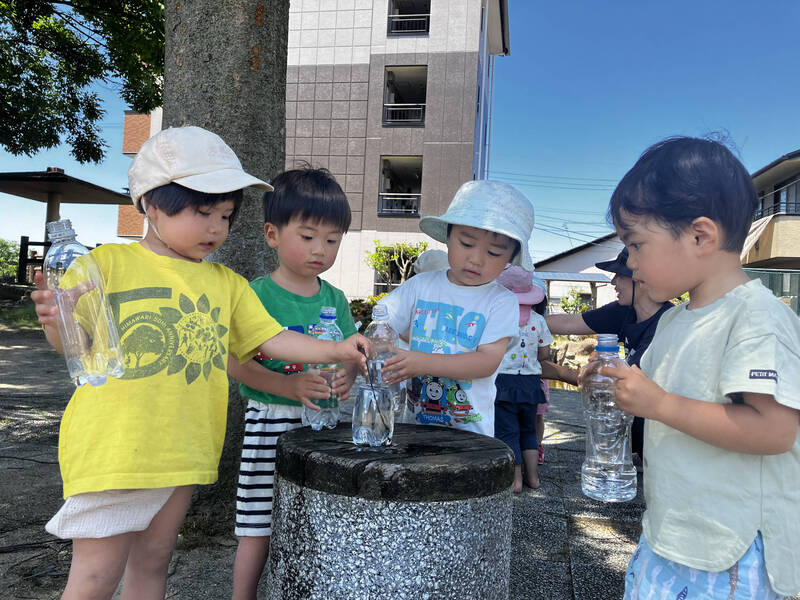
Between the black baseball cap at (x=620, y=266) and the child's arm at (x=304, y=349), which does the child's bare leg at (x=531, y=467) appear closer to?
the black baseball cap at (x=620, y=266)

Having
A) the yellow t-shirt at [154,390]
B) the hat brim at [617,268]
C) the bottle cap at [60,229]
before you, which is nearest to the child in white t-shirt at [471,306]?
the yellow t-shirt at [154,390]

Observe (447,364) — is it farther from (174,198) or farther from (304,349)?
(174,198)

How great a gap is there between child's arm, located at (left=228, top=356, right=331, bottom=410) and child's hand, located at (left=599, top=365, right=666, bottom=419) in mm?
1017

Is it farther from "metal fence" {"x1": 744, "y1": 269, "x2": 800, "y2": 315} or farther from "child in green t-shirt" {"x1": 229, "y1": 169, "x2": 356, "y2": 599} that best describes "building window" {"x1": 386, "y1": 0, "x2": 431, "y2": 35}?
"child in green t-shirt" {"x1": 229, "y1": 169, "x2": 356, "y2": 599}

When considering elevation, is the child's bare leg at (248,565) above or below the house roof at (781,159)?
below

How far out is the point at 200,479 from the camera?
1.78 meters

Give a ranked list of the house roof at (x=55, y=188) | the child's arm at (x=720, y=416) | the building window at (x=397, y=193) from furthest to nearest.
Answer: the building window at (x=397, y=193) < the house roof at (x=55, y=188) < the child's arm at (x=720, y=416)

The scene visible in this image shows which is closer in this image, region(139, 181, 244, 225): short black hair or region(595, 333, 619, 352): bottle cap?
region(595, 333, 619, 352): bottle cap

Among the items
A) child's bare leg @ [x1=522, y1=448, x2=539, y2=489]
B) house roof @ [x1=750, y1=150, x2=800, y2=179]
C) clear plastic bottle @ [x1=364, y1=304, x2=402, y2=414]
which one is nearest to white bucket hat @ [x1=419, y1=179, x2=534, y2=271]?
clear plastic bottle @ [x1=364, y1=304, x2=402, y2=414]

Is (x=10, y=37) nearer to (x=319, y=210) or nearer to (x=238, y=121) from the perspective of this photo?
(x=238, y=121)

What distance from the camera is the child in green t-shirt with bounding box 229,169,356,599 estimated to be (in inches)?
86.3

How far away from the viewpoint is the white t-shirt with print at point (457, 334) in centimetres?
243

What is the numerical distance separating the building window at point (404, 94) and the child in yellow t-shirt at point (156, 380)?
57.6 feet

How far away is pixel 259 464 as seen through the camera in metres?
2.25
